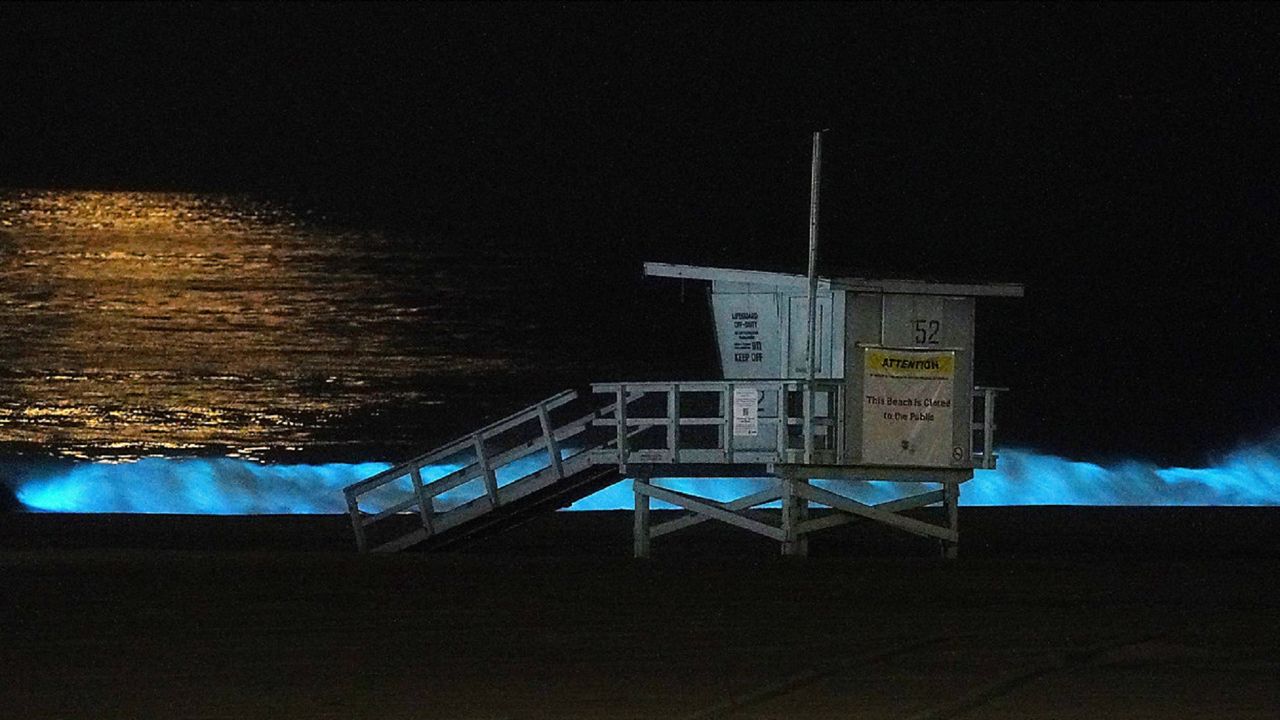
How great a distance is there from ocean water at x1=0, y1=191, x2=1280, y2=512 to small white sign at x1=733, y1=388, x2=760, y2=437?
11793 mm

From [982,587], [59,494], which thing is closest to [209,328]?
[59,494]

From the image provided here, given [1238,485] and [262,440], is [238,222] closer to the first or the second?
[262,440]

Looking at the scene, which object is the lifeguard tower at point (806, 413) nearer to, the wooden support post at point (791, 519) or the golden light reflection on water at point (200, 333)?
the wooden support post at point (791, 519)

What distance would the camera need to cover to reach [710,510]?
67.6 ft

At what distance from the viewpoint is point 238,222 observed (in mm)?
105312

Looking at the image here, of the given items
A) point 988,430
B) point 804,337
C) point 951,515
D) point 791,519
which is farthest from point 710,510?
point 988,430

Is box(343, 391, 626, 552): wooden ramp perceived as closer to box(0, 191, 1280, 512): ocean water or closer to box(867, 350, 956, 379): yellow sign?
box(867, 350, 956, 379): yellow sign

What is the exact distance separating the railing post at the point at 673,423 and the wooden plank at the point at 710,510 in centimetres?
56

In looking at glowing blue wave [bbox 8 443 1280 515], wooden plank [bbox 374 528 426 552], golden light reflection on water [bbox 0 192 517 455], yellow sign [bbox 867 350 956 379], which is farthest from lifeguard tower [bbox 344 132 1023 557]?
golden light reflection on water [bbox 0 192 517 455]

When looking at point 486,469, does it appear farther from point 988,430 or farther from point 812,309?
point 988,430

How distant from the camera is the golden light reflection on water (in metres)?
48.8

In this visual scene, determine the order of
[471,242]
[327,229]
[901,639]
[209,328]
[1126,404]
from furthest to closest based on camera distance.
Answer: [327,229] < [471,242] < [209,328] < [1126,404] < [901,639]

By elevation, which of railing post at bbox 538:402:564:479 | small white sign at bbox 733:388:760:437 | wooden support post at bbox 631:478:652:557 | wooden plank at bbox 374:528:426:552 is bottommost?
wooden plank at bbox 374:528:426:552

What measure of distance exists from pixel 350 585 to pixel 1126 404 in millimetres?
43867
